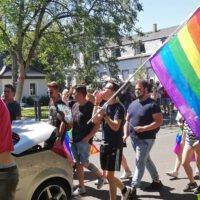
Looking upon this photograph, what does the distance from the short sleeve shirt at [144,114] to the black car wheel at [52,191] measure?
1445 mm

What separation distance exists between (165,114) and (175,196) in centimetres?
1596

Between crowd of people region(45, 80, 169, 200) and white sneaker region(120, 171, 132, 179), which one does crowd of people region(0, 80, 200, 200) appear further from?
white sneaker region(120, 171, 132, 179)

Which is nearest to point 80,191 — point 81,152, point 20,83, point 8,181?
point 81,152

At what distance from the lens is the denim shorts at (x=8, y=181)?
12.1ft

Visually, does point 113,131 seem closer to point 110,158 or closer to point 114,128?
point 114,128

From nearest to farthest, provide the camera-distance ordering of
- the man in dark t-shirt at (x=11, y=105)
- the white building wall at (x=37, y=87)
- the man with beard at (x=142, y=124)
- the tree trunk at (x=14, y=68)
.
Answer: the man with beard at (x=142, y=124) < the man in dark t-shirt at (x=11, y=105) < the tree trunk at (x=14, y=68) < the white building wall at (x=37, y=87)

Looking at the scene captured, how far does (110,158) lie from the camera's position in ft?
18.9

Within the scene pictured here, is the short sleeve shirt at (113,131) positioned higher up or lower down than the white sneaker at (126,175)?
higher up

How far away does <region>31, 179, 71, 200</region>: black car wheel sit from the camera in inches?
208

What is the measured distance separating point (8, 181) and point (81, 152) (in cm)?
313

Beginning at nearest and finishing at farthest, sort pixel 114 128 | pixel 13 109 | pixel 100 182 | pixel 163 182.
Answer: pixel 114 128 < pixel 100 182 < pixel 163 182 < pixel 13 109

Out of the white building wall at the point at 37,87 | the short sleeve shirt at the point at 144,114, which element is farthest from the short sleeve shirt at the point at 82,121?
the white building wall at the point at 37,87

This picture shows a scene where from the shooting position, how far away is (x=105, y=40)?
1088 inches

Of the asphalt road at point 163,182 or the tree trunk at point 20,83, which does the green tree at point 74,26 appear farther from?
the asphalt road at point 163,182
